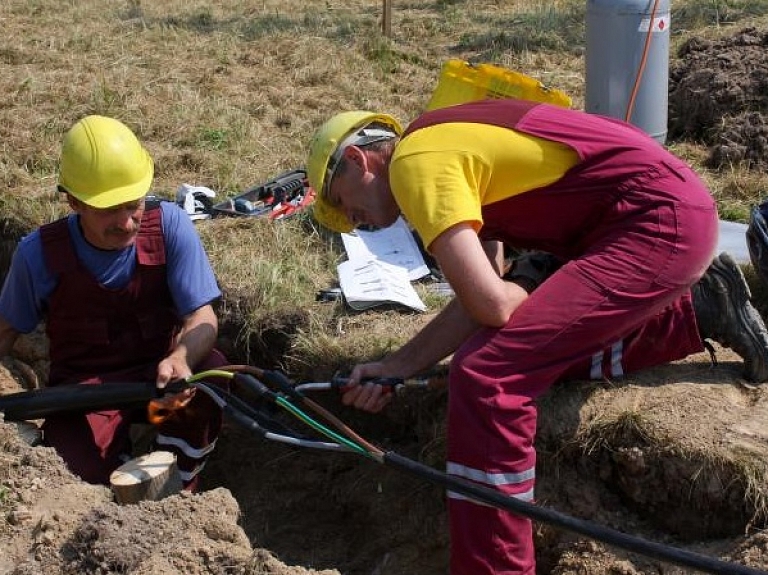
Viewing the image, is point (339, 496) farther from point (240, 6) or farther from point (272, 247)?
point (240, 6)

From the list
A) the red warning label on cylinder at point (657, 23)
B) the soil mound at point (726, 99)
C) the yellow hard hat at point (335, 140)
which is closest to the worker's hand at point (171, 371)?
the yellow hard hat at point (335, 140)

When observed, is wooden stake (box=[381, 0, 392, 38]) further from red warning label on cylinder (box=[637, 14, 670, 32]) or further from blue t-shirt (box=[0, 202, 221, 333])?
blue t-shirt (box=[0, 202, 221, 333])

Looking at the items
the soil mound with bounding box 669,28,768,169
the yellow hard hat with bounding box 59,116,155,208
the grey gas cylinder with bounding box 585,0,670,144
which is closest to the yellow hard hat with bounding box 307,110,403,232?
the yellow hard hat with bounding box 59,116,155,208

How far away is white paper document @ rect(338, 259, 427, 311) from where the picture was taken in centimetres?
466

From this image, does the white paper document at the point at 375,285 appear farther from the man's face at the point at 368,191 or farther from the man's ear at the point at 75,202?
the man's face at the point at 368,191

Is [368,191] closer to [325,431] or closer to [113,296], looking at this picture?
[325,431]

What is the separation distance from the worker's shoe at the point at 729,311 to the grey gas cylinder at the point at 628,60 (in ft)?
8.33

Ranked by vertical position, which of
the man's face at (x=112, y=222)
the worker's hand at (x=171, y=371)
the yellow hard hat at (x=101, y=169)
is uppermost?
the yellow hard hat at (x=101, y=169)

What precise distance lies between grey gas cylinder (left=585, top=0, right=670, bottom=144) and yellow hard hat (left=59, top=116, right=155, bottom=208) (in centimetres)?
311

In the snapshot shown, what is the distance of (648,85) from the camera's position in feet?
19.8

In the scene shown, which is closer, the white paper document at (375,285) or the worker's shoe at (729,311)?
the worker's shoe at (729,311)

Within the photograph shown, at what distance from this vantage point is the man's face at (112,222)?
381 centimetres

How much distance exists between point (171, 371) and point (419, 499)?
1024 mm

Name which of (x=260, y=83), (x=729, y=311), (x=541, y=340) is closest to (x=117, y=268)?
(x=541, y=340)
